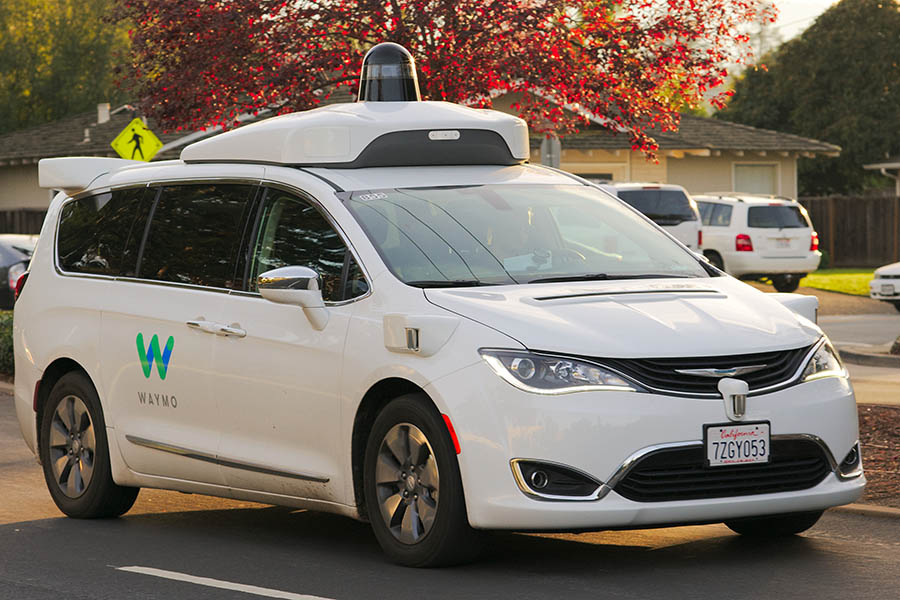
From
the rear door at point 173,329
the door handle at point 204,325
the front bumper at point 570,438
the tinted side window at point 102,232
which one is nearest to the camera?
the front bumper at point 570,438

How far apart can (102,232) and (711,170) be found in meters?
34.4

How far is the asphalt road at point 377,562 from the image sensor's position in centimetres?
682

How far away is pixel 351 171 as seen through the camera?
27.0 ft

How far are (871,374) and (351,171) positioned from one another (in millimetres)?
10141

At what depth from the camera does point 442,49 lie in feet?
44.6

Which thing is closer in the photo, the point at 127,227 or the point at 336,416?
the point at 336,416

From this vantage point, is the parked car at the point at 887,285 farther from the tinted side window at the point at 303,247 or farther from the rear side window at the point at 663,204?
the tinted side window at the point at 303,247

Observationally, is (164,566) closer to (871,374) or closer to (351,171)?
(351,171)

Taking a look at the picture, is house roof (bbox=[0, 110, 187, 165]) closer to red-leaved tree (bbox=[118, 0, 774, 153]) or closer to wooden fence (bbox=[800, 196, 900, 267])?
wooden fence (bbox=[800, 196, 900, 267])

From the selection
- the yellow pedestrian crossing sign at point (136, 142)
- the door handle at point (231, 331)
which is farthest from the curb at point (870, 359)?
the door handle at point (231, 331)

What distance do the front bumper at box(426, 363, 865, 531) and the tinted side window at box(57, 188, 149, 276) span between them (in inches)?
116

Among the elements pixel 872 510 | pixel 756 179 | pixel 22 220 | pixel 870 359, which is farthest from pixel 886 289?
pixel 22 220

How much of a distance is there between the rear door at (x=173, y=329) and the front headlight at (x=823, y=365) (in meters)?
2.88

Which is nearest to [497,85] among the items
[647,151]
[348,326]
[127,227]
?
[647,151]
